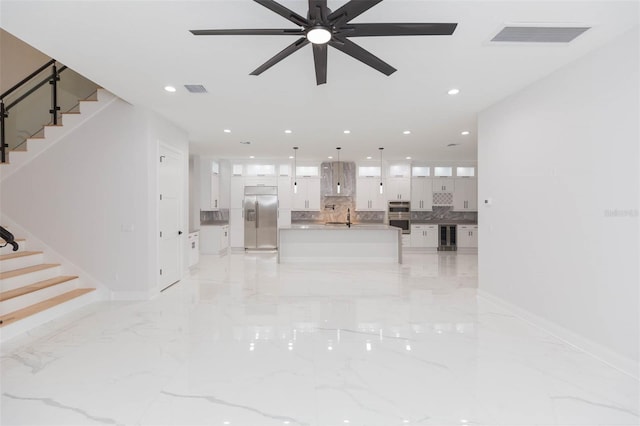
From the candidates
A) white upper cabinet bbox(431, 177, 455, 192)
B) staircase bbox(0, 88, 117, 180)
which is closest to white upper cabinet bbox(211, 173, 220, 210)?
staircase bbox(0, 88, 117, 180)

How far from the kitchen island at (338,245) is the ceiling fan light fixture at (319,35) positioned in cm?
557

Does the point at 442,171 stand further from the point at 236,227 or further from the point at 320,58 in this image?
the point at 320,58

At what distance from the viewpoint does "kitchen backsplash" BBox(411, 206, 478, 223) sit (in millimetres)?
9685

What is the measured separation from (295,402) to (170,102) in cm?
399

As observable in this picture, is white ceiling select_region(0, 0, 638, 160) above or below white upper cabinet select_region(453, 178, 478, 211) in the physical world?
above

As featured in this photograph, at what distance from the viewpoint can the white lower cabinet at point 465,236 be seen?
910 cm

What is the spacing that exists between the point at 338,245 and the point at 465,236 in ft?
13.2

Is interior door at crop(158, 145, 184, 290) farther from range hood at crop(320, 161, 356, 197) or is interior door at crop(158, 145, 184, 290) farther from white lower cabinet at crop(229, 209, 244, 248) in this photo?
range hood at crop(320, 161, 356, 197)

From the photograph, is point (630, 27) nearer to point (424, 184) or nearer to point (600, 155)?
point (600, 155)

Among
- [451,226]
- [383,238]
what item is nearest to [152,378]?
[383,238]

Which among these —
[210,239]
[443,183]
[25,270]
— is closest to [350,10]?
[25,270]

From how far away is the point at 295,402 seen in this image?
2191 millimetres

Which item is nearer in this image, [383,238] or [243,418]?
[243,418]

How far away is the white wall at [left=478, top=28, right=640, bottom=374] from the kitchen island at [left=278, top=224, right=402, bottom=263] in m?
3.22
